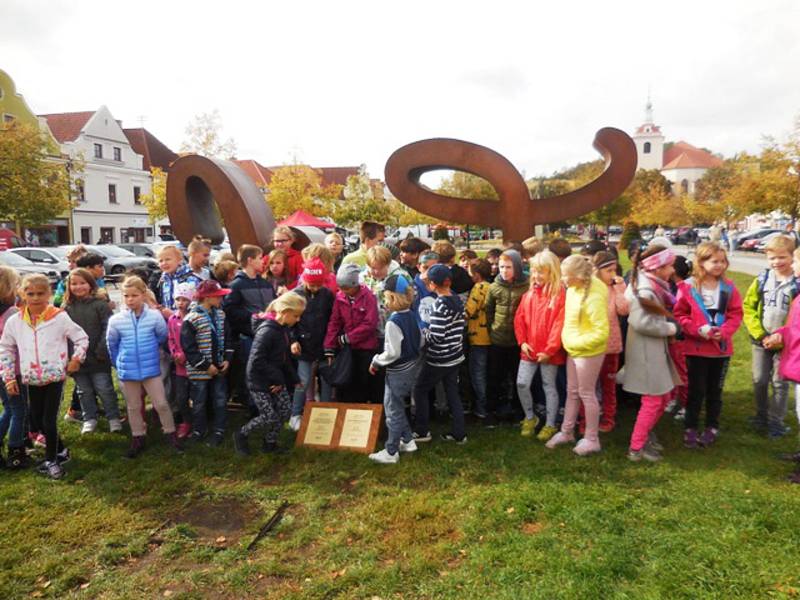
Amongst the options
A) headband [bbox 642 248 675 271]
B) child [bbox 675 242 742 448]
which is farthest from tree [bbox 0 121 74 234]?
child [bbox 675 242 742 448]

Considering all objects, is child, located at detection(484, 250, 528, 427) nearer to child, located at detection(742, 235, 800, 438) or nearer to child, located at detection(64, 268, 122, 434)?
child, located at detection(742, 235, 800, 438)

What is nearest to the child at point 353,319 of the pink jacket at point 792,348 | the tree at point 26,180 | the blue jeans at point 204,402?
the blue jeans at point 204,402

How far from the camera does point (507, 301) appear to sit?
5082mm

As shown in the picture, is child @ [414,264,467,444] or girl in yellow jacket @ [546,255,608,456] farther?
child @ [414,264,467,444]

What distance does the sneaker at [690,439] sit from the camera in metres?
4.61

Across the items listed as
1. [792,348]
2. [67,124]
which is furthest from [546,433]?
[67,124]

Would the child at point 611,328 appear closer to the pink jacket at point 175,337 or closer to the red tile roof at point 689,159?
the pink jacket at point 175,337

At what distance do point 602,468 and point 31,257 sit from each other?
848 inches

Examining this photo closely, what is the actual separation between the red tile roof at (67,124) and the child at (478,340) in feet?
138

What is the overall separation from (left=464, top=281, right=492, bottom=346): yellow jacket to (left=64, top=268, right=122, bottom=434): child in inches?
138

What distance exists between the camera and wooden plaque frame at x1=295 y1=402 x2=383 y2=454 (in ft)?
15.3

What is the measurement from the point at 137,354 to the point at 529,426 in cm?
357

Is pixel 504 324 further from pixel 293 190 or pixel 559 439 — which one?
→ pixel 293 190

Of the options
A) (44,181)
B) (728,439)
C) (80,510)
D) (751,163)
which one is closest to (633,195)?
(751,163)
